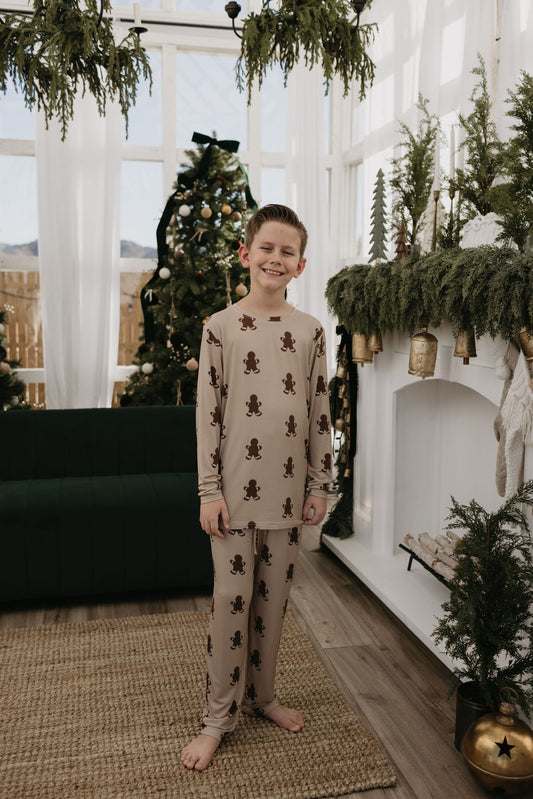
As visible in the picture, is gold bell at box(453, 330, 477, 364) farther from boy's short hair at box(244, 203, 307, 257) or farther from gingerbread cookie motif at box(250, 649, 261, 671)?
gingerbread cookie motif at box(250, 649, 261, 671)

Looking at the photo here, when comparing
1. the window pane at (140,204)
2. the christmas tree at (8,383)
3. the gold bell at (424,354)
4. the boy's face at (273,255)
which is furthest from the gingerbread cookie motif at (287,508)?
the window pane at (140,204)

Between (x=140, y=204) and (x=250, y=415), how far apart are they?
3.62 metres

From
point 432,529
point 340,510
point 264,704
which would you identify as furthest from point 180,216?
point 264,704

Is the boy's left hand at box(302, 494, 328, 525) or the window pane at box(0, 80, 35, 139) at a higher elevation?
the window pane at box(0, 80, 35, 139)

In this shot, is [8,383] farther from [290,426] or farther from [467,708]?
[467,708]

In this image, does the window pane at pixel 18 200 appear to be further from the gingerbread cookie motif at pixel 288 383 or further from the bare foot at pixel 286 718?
the bare foot at pixel 286 718

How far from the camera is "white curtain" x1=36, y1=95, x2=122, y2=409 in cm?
471

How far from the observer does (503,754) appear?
1908mm

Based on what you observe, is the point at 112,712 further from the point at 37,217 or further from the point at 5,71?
the point at 37,217

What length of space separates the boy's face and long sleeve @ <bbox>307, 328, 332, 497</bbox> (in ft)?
0.80

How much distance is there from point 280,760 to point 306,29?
208cm

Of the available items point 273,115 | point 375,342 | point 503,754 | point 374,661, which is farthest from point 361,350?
point 273,115

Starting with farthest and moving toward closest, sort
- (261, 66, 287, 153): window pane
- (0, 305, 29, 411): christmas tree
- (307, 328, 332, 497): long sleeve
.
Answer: (261, 66, 287, 153): window pane → (0, 305, 29, 411): christmas tree → (307, 328, 332, 497): long sleeve

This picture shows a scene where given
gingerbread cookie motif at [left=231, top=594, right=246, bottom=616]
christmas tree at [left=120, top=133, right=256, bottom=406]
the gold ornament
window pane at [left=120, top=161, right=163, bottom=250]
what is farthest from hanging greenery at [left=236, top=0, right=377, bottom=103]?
window pane at [left=120, top=161, right=163, bottom=250]
